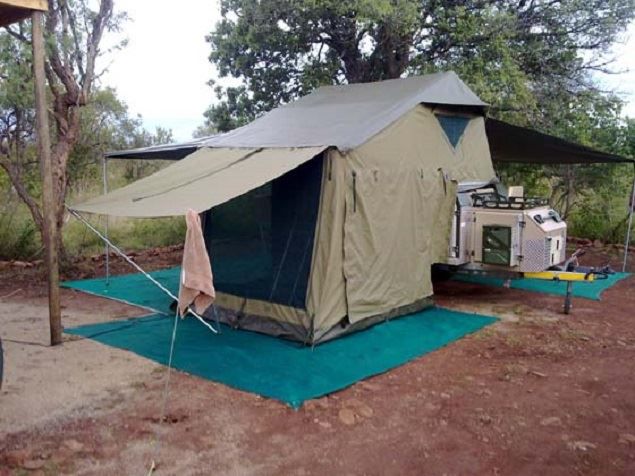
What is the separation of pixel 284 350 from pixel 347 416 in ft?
4.08

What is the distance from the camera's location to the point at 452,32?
28.1ft

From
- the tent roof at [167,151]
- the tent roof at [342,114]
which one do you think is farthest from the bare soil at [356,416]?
the tent roof at [167,151]

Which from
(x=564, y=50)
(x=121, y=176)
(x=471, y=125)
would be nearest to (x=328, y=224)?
(x=471, y=125)

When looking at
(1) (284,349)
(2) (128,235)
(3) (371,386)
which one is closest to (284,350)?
(1) (284,349)

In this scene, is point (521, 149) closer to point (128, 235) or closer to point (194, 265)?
point (194, 265)

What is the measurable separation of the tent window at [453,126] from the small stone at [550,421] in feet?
11.4

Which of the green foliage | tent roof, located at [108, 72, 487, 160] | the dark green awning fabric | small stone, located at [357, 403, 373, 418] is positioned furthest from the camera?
the green foliage

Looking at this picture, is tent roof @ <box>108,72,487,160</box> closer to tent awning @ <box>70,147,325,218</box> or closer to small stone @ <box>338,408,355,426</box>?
tent awning @ <box>70,147,325,218</box>

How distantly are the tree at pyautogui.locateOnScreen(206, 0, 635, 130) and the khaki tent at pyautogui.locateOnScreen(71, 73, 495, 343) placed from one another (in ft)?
8.64

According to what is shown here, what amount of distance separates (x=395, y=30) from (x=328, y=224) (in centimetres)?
465

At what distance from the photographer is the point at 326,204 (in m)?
4.77

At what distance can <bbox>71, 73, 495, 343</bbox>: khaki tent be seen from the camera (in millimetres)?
4727

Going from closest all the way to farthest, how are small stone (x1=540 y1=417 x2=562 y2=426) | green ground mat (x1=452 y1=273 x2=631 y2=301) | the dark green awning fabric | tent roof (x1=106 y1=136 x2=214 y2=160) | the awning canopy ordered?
small stone (x1=540 y1=417 x2=562 y2=426) < tent roof (x1=106 y1=136 x2=214 y2=160) < the awning canopy < green ground mat (x1=452 y1=273 x2=631 y2=301) < the dark green awning fabric

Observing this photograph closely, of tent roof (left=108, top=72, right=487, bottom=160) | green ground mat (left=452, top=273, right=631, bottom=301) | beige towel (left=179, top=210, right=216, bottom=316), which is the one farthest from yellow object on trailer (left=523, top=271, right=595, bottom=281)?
beige towel (left=179, top=210, right=216, bottom=316)
